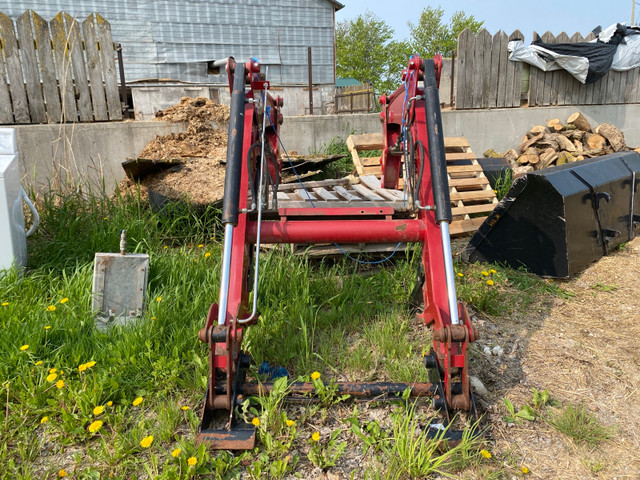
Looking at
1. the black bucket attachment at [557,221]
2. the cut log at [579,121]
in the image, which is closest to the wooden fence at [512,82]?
the cut log at [579,121]

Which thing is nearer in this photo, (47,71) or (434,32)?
(47,71)

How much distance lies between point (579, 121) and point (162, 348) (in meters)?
7.52

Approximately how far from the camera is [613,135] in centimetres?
742

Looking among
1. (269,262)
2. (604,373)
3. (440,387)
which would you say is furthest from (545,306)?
(269,262)

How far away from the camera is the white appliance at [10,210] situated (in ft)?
9.40

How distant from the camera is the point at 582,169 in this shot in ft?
12.7

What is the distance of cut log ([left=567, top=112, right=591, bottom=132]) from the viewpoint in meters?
7.52

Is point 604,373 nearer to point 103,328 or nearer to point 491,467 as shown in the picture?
point 491,467

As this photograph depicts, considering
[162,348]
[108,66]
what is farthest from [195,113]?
[162,348]

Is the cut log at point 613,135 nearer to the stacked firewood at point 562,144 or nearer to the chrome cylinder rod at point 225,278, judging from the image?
the stacked firewood at point 562,144

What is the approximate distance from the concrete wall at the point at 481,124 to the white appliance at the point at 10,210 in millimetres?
3424

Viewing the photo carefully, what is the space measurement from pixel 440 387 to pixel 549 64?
698 cm

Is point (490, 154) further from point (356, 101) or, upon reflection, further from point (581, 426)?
point (356, 101)

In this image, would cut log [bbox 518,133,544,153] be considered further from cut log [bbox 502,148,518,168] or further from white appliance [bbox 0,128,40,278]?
white appliance [bbox 0,128,40,278]
